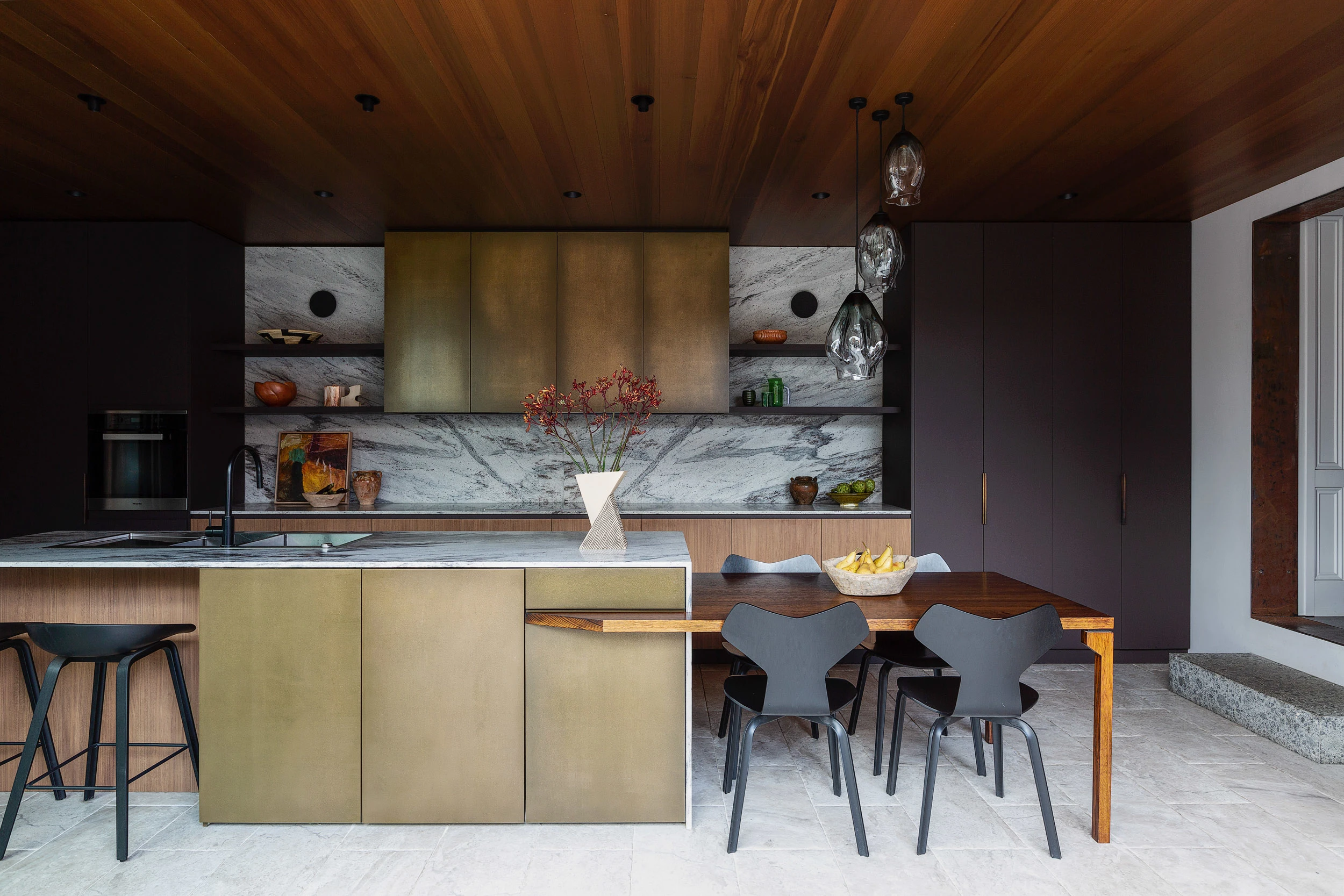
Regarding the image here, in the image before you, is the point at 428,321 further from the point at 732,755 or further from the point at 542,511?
the point at 732,755

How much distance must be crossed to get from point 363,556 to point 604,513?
2.79ft

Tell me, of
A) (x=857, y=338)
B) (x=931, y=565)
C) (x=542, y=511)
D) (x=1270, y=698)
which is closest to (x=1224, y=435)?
(x=1270, y=698)

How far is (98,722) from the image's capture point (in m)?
2.64

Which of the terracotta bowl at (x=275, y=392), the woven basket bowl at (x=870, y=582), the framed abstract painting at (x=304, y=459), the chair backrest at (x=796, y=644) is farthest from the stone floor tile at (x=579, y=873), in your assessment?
the terracotta bowl at (x=275, y=392)

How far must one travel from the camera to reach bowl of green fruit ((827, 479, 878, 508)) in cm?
458

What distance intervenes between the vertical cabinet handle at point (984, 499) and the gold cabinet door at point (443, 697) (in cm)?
302

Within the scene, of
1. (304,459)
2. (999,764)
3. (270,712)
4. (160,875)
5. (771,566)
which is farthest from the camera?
(304,459)

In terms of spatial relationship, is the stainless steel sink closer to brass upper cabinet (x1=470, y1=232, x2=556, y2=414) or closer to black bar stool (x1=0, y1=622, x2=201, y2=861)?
black bar stool (x1=0, y1=622, x2=201, y2=861)

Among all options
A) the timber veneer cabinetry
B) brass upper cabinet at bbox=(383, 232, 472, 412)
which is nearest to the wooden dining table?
the timber veneer cabinetry

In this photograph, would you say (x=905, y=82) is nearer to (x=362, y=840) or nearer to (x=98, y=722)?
(x=362, y=840)

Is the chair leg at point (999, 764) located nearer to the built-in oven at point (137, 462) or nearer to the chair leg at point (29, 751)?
the chair leg at point (29, 751)

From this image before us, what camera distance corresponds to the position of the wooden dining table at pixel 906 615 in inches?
92.3

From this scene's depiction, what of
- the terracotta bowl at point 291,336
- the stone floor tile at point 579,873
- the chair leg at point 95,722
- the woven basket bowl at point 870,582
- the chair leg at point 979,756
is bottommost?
the stone floor tile at point 579,873

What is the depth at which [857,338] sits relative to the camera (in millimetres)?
2631
